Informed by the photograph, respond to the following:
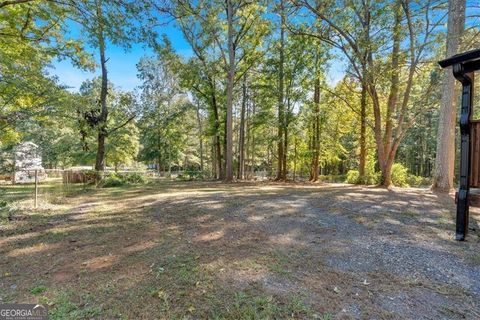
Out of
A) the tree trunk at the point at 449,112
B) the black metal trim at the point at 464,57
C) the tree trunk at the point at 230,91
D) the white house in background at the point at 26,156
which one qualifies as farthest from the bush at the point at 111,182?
the tree trunk at the point at 449,112

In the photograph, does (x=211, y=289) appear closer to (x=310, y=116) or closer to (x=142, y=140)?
(x=310, y=116)

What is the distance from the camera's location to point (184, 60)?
16.4 m

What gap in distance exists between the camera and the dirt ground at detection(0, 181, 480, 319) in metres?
2.00

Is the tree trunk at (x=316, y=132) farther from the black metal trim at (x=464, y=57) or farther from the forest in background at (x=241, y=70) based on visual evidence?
the black metal trim at (x=464, y=57)

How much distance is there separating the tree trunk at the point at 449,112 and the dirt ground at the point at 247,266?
4093mm

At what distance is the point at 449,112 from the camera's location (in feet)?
25.5

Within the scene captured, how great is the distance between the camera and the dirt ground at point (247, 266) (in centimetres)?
200

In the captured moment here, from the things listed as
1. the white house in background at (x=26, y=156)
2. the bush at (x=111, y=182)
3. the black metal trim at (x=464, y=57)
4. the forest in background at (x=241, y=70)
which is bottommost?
the bush at (x=111, y=182)

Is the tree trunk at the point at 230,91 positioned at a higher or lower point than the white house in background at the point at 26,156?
higher

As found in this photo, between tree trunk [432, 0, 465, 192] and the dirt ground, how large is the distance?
4.09 metres

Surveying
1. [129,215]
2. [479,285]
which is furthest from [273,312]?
[129,215]

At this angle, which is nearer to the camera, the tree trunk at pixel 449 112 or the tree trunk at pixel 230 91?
the tree trunk at pixel 449 112

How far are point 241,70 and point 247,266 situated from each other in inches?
567

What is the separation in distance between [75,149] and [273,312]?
2560cm
